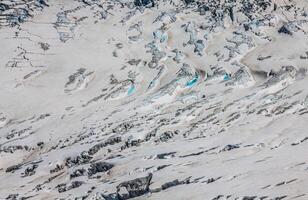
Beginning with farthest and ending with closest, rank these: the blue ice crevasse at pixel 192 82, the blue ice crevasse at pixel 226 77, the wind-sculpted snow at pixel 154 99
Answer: the blue ice crevasse at pixel 192 82 → the blue ice crevasse at pixel 226 77 → the wind-sculpted snow at pixel 154 99

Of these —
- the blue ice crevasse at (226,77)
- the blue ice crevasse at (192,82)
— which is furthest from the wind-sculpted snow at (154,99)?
the blue ice crevasse at (192,82)

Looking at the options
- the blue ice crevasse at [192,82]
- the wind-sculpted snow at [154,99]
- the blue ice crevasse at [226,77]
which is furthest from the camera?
the blue ice crevasse at [192,82]

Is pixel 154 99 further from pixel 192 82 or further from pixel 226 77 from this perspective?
pixel 226 77

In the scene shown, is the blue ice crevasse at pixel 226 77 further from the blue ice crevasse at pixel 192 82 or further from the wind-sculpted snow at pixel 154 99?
the blue ice crevasse at pixel 192 82

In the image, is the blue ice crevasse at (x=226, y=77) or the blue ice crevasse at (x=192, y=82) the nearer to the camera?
the blue ice crevasse at (x=226, y=77)

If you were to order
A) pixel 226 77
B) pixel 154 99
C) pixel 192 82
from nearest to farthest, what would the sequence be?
pixel 154 99 → pixel 226 77 → pixel 192 82

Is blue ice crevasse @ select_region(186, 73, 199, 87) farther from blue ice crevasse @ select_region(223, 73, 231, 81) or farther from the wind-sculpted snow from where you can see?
blue ice crevasse @ select_region(223, 73, 231, 81)

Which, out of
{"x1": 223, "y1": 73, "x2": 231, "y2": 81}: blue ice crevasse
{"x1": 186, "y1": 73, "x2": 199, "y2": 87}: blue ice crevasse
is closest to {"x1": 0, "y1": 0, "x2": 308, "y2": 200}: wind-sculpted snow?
{"x1": 223, "y1": 73, "x2": 231, "y2": 81}: blue ice crevasse

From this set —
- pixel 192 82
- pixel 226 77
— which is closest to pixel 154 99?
pixel 192 82

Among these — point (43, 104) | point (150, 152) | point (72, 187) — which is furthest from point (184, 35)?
point (72, 187)
